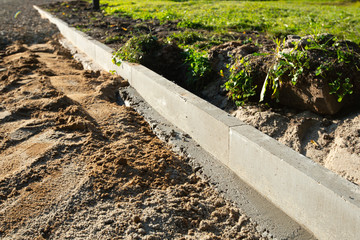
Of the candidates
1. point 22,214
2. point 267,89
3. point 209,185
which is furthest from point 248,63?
point 22,214

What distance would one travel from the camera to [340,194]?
2.23 m

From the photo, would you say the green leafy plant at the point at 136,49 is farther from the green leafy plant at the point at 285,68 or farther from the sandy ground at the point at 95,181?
the green leafy plant at the point at 285,68

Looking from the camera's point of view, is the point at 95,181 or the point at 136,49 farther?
the point at 136,49

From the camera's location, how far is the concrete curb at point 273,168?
226 centimetres

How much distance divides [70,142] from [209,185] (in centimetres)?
153

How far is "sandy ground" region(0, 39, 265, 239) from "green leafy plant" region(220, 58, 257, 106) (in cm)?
102

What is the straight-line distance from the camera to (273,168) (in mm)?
2736

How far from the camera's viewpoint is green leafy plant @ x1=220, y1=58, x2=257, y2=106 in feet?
13.2

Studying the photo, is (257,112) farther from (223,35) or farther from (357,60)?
(223,35)

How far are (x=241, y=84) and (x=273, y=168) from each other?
1557 mm

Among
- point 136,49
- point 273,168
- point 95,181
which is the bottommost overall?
point 95,181

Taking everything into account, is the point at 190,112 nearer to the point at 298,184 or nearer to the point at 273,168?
the point at 273,168

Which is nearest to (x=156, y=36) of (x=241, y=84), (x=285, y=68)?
(x=241, y=84)

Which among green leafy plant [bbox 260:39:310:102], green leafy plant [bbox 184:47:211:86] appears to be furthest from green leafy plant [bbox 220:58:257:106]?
green leafy plant [bbox 184:47:211:86]
